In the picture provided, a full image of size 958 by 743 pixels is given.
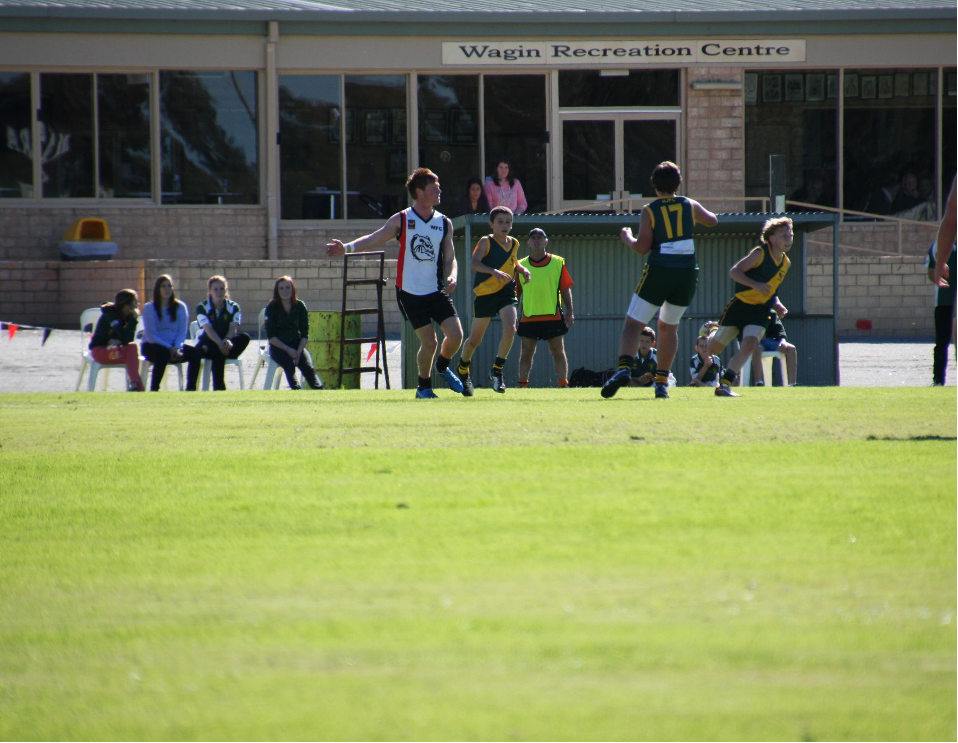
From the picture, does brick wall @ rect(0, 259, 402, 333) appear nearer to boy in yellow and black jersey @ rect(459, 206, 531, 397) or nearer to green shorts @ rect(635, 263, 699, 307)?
boy in yellow and black jersey @ rect(459, 206, 531, 397)

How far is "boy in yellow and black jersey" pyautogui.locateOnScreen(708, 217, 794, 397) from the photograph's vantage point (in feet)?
34.0

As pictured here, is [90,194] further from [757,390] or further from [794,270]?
[757,390]

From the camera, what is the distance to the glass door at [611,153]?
82.0 feet

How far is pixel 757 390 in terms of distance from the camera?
10688 mm

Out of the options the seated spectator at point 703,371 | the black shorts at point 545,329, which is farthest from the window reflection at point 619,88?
the black shorts at point 545,329

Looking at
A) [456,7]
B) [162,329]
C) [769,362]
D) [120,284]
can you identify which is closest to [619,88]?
[456,7]

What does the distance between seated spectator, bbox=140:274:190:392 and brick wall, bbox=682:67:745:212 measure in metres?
13.0

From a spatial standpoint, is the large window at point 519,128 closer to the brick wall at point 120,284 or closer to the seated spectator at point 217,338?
the brick wall at point 120,284

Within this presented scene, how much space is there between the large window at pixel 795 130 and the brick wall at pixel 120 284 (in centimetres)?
869

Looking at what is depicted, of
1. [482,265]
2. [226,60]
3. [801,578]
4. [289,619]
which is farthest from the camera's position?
[226,60]

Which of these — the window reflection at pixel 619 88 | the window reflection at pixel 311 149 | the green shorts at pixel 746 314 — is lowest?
the green shorts at pixel 746 314

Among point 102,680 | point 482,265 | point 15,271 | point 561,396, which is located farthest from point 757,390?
point 15,271

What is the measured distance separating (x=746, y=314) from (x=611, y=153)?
15162 millimetres

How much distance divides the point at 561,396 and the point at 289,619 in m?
6.71
